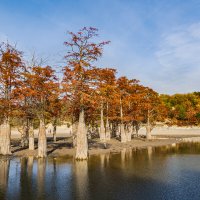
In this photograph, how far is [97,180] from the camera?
20141 millimetres

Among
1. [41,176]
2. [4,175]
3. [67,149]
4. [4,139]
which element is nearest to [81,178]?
[41,176]

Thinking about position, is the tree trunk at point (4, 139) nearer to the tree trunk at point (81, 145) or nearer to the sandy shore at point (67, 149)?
the sandy shore at point (67, 149)

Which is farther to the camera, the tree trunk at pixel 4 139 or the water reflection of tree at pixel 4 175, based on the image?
the tree trunk at pixel 4 139

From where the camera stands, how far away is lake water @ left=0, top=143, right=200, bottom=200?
53.5 feet

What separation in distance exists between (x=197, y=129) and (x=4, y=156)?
78.9m

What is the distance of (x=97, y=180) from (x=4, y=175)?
7.99m

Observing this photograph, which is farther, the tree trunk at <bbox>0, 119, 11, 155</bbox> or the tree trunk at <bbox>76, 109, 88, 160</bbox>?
the tree trunk at <bbox>0, 119, 11, 155</bbox>

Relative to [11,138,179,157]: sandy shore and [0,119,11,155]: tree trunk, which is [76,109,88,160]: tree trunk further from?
[0,119,11,155]: tree trunk

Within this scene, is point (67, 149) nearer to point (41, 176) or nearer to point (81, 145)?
point (81, 145)

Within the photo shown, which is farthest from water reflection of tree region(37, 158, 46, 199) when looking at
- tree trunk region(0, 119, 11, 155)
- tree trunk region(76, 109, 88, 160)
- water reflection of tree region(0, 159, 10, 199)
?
tree trunk region(0, 119, 11, 155)

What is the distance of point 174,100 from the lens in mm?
126000

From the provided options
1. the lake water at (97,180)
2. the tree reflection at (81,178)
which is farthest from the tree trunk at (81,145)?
the lake water at (97,180)

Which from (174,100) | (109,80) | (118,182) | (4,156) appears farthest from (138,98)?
(174,100)

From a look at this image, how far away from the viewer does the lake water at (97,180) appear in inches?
642
